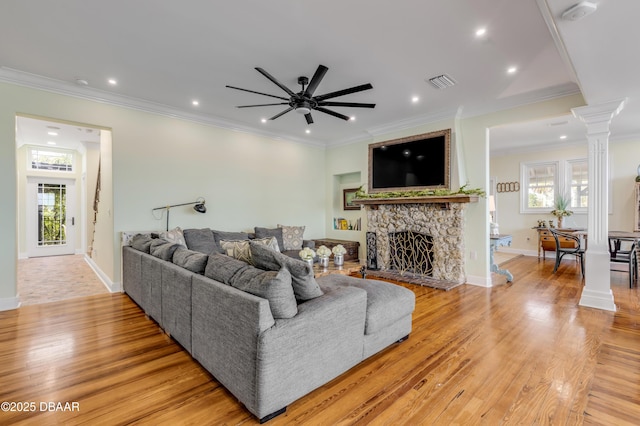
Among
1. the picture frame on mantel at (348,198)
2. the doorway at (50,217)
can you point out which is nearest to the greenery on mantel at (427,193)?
the picture frame on mantel at (348,198)

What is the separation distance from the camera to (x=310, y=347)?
1.87 metres

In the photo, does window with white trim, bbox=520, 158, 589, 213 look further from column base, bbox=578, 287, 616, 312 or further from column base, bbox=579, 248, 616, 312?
column base, bbox=578, 287, 616, 312

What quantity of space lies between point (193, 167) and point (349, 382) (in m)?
4.48

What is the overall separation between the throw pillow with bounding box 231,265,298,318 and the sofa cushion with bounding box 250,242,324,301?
113mm

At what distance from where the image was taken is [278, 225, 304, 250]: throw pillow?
596 centimetres

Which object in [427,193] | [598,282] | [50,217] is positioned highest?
[427,193]

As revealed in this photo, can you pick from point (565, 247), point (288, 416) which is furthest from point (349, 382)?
point (565, 247)

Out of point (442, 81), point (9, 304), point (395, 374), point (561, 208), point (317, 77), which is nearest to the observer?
point (395, 374)

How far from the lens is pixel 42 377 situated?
7.13ft

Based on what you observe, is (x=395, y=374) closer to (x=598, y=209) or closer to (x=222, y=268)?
(x=222, y=268)

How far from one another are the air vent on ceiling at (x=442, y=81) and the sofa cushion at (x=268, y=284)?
3.30m

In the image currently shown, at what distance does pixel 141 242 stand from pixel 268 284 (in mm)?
2977

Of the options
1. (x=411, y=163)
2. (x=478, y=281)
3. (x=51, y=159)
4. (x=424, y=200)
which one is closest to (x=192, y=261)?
(x=424, y=200)

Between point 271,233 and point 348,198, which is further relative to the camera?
point 348,198
